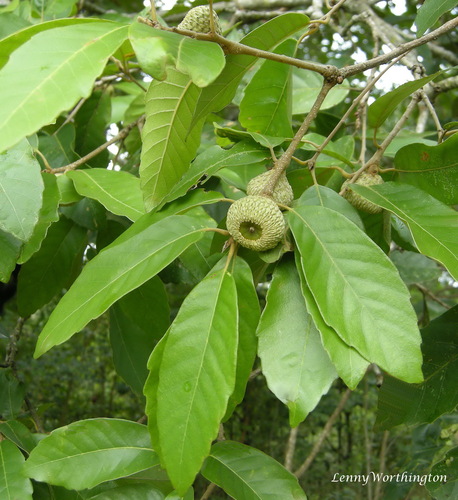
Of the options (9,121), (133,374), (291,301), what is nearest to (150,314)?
(133,374)

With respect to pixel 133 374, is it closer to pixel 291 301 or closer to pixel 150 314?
pixel 150 314

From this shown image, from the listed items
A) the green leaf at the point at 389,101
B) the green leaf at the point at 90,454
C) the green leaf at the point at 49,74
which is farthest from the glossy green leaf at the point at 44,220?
the green leaf at the point at 389,101

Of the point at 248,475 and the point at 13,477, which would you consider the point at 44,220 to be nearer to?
the point at 13,477

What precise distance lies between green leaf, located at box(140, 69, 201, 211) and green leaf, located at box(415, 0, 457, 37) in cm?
58

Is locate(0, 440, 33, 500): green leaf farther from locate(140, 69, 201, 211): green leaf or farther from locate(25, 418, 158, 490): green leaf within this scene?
locate(140, 69, 201, 211): green leaf

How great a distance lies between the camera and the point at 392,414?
47.1 inches

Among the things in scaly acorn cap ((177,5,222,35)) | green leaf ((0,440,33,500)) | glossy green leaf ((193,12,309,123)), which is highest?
scaly acorn cap ((177,5,222,35))

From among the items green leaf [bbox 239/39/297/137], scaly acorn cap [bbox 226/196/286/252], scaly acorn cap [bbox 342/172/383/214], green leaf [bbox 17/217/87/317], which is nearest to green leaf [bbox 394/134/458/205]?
scaly acorn cap [bbox 342/172/383/214]

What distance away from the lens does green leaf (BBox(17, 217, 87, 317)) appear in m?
1.45

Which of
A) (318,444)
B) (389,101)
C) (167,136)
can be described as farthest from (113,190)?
(318,444)

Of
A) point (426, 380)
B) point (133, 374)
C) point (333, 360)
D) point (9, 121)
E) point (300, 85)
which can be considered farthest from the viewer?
A: point (300, 85)

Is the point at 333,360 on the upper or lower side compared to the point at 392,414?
upper

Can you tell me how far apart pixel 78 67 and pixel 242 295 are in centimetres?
41

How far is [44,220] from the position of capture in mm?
1096
